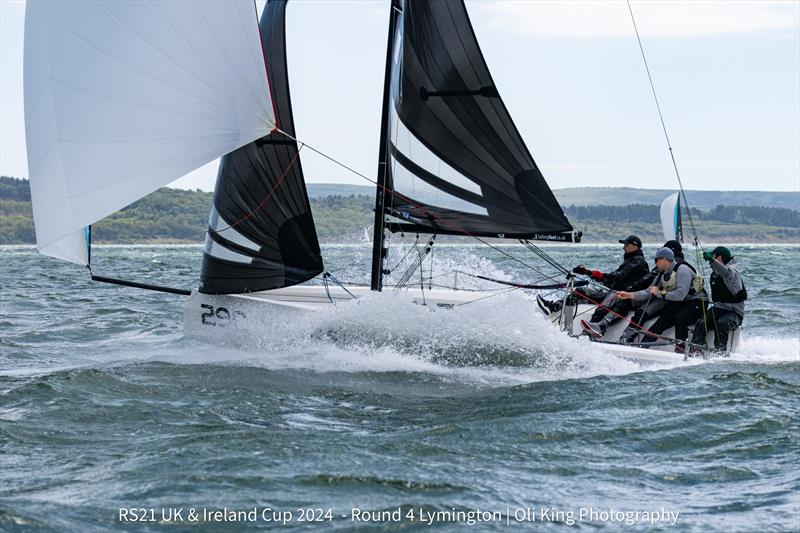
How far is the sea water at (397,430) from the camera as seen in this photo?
17.8 ft

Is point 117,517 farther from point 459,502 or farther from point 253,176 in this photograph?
point 253,176

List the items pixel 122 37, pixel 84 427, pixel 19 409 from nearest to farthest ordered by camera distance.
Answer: pixel 84 427 < pixel 19 409 < pixel 122 37

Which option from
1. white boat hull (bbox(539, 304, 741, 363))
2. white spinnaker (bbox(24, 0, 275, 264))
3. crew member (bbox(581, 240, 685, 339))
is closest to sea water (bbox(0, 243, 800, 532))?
white boat hull (bbox(539, 304, 741, 363))

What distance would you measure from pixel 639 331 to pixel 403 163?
3016 millimetres

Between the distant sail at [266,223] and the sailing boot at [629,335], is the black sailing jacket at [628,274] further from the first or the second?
the distant sail at [266,223]

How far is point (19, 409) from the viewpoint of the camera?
8000mm

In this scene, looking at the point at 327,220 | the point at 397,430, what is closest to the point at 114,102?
the point at 397,430

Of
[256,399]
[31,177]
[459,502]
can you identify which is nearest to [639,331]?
[256,399]

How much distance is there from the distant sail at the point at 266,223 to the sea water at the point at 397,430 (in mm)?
556

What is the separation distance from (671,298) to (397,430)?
4157 millimetres

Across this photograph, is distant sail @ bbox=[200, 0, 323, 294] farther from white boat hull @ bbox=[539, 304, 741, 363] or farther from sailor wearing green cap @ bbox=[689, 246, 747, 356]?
sailor wearing green cap @ bbox=[689, 246, 747, 356]

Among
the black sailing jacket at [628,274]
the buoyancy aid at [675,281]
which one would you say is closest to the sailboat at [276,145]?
the black sailing jacket at [628,274]

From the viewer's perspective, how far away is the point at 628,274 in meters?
10.9

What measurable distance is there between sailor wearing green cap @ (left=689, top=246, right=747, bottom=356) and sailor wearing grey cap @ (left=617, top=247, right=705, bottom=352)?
13 centimetres
